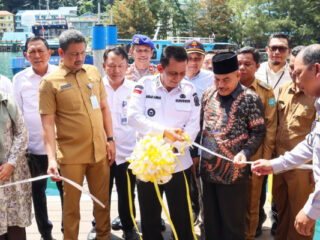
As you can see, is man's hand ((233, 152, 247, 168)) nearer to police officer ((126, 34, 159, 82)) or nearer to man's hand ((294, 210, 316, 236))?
man's hand ((294, 210, 316, 236))

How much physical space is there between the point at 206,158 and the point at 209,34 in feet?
118

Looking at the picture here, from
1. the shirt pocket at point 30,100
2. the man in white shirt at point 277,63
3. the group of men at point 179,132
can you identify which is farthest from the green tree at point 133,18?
the group of men at point 179,132

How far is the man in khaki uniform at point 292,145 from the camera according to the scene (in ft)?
9.26

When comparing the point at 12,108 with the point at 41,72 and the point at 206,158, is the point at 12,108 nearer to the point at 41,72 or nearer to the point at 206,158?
the point at 41,72

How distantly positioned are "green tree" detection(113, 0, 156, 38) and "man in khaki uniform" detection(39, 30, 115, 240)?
36.6m

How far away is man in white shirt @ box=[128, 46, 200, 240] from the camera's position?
2.66m

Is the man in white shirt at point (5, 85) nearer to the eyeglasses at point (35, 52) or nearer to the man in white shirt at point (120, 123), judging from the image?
the eyeglasses at point (35, 52)

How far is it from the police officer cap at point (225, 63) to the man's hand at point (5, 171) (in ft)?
5.61

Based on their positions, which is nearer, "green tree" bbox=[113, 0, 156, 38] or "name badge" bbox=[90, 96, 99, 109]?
"name badge" bbox=[90, 96, 99, 109]

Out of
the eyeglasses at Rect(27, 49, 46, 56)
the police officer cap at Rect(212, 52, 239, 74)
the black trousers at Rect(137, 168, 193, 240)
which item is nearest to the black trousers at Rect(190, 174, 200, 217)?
the black trousers at Rect(137, 168, 193, 240)

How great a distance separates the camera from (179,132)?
251cm

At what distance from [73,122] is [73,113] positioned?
70 mm

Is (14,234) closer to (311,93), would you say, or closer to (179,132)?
(179,132)

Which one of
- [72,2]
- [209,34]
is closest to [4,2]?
[72,2]
